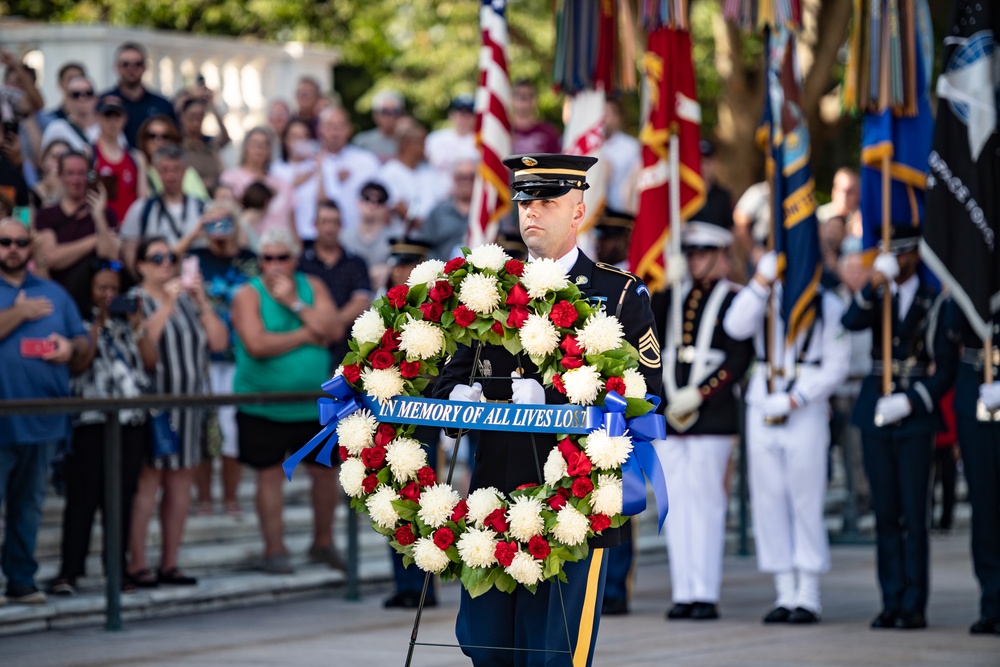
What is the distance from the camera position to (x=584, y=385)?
5484mm

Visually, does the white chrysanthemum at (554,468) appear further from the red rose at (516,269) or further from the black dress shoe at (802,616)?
the black dress shoe at (802,616)

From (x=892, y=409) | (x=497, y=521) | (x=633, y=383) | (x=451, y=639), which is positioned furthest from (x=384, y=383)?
(x=892, y=409)

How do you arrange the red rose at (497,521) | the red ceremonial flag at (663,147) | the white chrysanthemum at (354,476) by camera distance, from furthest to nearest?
the red ceremonial flag at (663,147), the white chrysanthemum at (354,476), the red rose at (497,521)

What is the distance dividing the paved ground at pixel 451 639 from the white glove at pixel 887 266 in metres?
2.05

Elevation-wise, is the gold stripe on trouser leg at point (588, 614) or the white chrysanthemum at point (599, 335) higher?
the white chrysanthemum at point (599, 335)

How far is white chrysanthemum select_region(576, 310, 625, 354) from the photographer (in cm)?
555

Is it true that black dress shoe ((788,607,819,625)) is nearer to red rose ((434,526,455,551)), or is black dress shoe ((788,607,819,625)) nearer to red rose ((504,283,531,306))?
red rose ((434,526,455,551))

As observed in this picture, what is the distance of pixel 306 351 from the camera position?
37.0ft

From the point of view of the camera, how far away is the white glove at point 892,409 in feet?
31.7

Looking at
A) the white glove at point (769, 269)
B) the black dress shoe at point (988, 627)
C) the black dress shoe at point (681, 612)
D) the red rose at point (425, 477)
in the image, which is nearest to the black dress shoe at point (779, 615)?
the black dress shoe at point (681, 612)

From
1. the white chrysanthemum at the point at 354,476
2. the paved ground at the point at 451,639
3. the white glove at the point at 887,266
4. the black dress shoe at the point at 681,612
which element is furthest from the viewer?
the black dress shoe at the point at 681,612

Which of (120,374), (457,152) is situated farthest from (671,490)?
(457,152)

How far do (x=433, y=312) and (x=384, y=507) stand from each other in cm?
69

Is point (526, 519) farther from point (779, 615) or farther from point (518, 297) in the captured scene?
point (779, 615)
